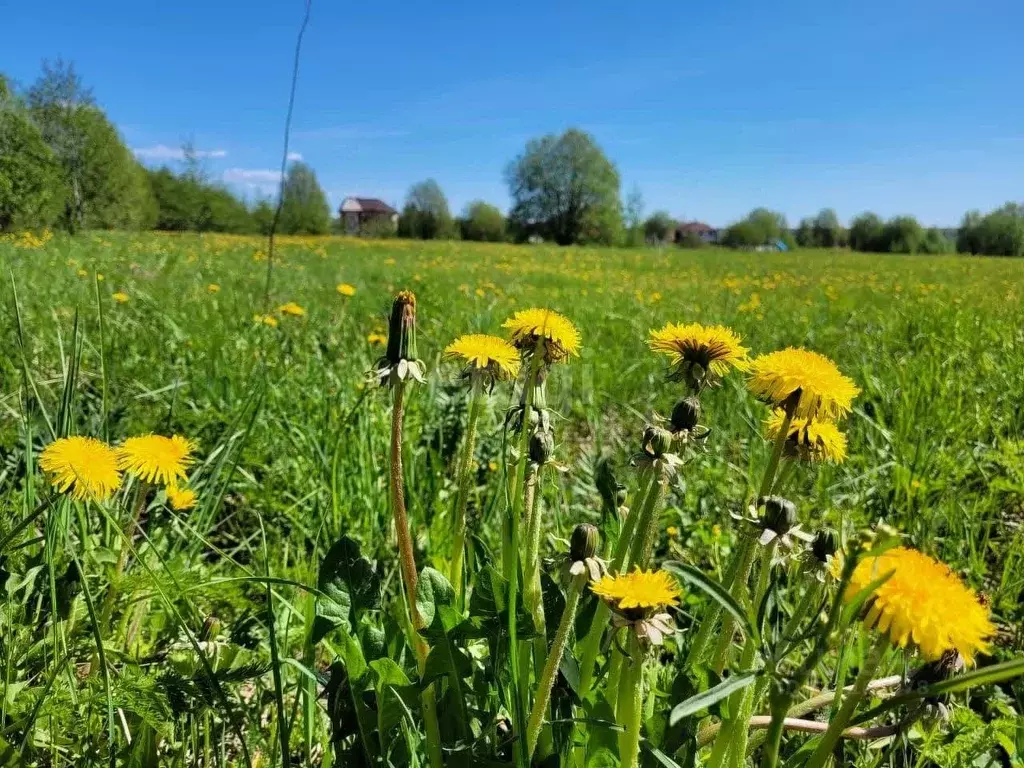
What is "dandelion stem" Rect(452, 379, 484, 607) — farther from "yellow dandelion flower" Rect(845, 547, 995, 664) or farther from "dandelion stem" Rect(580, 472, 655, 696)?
"yellow dandelion flower" Rect(845, 547, 995, 664)

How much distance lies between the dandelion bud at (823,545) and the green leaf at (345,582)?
537 millimetres

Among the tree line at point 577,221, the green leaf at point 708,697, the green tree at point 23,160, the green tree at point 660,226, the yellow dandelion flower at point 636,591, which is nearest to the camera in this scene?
the green leaf at point 708,697

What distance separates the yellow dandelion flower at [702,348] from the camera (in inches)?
35.4

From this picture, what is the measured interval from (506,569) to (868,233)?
66.4 m

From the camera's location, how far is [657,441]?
790 mm

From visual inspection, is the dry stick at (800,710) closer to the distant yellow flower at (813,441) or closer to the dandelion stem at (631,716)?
the dandelion stem at (631,716)

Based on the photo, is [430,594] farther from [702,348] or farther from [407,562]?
[702,348]

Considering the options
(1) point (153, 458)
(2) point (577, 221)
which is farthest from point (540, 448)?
(2) point (577, 221)

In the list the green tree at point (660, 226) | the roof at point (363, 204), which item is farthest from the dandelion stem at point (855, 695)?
the roof at point (363, 204)

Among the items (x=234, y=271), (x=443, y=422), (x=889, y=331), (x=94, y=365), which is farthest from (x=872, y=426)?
(x=234, y=271)

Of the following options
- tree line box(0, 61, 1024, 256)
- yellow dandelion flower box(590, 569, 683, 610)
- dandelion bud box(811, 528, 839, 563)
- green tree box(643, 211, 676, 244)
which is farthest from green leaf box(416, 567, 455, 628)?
green tree box(643, 211, 676, 244)

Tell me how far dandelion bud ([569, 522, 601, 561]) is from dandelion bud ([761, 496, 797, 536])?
0.19m

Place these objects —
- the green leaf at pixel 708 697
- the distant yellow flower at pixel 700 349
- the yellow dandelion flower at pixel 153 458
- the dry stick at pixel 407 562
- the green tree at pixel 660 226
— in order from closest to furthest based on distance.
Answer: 1. the green leaf at pixel 708 697
2. the dry stick at pixel 407 562
3. the distant yellow flower at pixel 700 349
4. the yellow dandelion flower at pixel 153 458
5. the green tree at pixel 660 226

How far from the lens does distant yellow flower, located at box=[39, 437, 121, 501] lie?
1.00m
